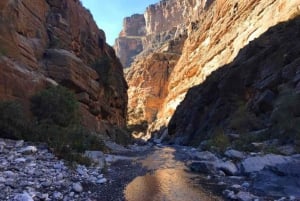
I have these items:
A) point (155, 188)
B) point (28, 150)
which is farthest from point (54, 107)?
point (155, 188)

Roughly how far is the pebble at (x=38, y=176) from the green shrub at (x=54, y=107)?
259 inches

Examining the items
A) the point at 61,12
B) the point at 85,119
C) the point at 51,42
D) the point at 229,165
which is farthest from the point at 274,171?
the point at 61,12

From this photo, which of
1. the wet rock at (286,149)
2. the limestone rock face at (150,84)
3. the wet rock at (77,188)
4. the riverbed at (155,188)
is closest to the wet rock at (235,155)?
the wet rock at (286,149)

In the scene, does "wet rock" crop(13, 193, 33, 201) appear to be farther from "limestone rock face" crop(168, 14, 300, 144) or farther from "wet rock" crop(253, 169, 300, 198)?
"limestone rock face" crop(168, 14, 300, 144)

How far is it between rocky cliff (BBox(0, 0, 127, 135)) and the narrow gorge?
11 cm

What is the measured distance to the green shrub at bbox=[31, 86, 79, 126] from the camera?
19.1 metres

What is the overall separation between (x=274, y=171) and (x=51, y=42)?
26734 mm

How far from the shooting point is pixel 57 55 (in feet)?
96.6

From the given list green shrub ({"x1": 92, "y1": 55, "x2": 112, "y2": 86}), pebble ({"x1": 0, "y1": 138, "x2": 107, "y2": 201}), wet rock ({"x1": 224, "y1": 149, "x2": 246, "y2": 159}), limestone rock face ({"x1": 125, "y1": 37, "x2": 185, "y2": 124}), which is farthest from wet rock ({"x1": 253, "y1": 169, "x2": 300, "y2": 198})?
limestone rock face ({"x1": 125, "y1": 37, "x2": 185, "y2": 124})

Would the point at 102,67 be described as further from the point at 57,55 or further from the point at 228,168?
the point at 228,168

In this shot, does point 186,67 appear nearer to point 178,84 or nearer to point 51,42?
point 178,84

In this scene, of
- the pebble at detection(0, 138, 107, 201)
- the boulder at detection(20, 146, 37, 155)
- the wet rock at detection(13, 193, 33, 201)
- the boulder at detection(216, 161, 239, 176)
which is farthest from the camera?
the boulder at detection(216, 161, 239, 176)

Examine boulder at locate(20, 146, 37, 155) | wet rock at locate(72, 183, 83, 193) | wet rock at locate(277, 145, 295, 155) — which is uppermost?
wet rock at locate(277, 145, 295, 155)

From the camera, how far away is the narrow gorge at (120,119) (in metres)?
9.41
